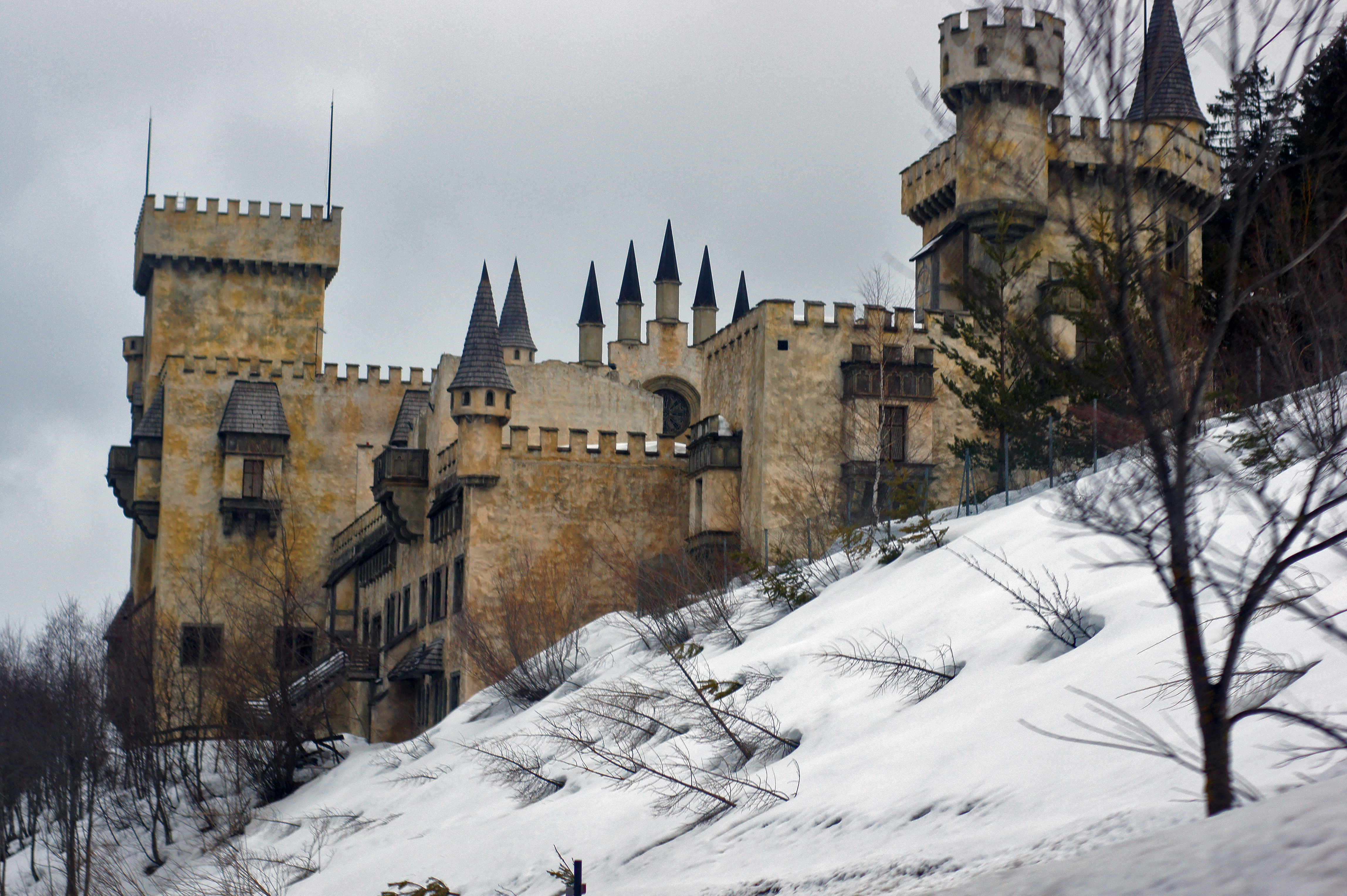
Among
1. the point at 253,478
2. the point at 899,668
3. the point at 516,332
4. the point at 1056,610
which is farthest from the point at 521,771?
the point at 516,332

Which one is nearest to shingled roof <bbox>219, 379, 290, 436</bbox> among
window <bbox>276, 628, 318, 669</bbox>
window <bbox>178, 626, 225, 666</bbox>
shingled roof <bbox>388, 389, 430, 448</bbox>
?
shingled roof <bbox>388, 389, 430, 448</bbox>

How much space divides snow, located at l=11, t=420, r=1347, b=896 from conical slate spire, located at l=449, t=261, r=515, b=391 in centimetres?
2012

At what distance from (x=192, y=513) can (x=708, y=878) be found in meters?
48.5

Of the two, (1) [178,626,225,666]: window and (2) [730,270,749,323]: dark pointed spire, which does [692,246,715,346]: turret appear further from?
(1) [178,626,225,666]: window

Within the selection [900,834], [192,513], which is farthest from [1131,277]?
[192,513]

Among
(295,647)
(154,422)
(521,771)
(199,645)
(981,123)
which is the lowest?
(521,771)

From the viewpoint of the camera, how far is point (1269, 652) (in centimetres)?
1034

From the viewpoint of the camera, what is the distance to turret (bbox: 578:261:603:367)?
83.9 m

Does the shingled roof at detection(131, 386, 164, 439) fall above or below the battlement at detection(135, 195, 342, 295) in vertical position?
below

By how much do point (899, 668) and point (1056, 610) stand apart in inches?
63.5

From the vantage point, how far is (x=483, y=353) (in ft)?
142

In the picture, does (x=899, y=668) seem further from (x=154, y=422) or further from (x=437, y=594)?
(x=154, y=422)

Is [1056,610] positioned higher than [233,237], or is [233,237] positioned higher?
[233,237]

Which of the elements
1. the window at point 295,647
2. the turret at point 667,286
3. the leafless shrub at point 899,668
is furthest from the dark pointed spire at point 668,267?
the leafless shrub at point 899,668
